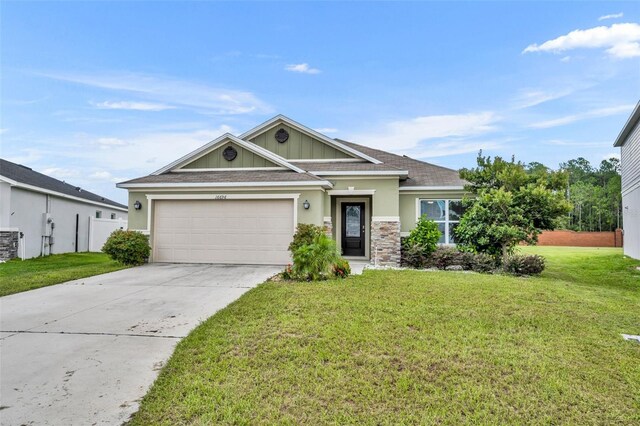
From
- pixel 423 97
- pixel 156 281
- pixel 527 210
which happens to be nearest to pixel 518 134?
pixel 423 97

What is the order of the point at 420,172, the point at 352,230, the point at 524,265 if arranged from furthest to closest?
1. the point at 420,172
2. the point at 352,230
3. the point at 524,265

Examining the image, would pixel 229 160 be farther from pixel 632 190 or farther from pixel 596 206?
pixel 596 206

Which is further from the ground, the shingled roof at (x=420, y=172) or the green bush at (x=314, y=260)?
the shingled roof at (x=420, y=172)

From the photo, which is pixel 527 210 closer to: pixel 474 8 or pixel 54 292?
pixel 474 8

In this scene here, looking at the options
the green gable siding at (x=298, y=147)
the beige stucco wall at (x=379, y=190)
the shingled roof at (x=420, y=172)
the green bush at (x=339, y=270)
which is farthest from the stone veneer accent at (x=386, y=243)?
the green bush at (x=339, y=270)

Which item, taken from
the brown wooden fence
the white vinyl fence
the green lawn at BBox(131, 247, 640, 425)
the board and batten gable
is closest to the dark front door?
the green lawn at BBox(131, 247, 640, 425)

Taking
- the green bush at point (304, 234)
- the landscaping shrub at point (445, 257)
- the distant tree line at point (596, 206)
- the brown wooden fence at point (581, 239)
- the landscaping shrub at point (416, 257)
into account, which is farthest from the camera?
the distant tree line at point (596, 206)

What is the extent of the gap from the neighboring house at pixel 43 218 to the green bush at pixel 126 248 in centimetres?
612

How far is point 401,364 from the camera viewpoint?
151 inches

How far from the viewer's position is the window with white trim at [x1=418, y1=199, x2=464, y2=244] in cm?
1338

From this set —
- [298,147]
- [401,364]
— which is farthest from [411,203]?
[401,364]

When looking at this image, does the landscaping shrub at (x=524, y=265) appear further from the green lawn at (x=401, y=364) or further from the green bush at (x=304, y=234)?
the green bush at (x=304, y=234)

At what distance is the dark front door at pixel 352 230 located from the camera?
47.6 ft

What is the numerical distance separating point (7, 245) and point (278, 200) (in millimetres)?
11114
